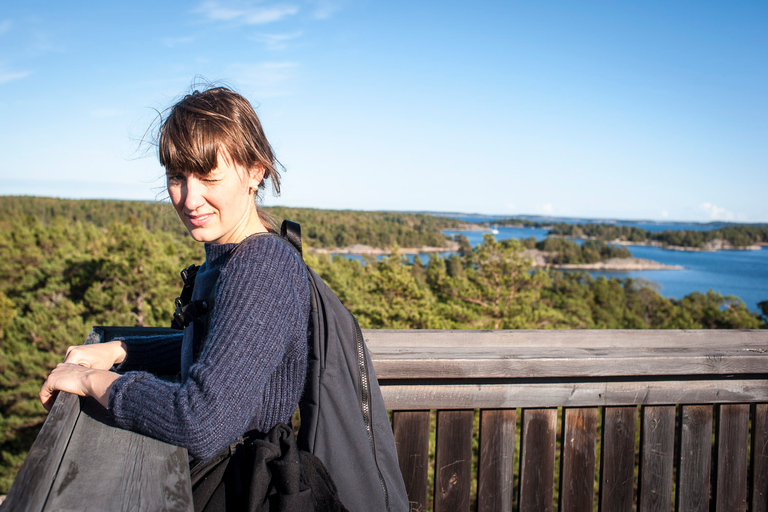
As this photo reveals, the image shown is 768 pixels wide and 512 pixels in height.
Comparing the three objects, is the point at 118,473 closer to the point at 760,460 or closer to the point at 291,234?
the point at 291,234

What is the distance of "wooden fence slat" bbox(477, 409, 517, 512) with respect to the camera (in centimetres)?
149

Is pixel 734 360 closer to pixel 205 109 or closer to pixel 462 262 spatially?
pixel 205 109

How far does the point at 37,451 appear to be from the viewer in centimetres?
79

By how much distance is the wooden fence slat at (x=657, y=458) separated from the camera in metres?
1.51

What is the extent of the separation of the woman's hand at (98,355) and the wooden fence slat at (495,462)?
1026 millimetres

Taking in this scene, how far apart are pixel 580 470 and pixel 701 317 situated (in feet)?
56.9

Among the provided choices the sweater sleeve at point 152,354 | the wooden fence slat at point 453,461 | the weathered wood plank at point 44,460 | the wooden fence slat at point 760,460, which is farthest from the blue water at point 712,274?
→ the weathered wood plank at point 44,460

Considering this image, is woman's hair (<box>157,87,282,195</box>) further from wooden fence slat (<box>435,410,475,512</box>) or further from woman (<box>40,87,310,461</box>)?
wooden fence slat (<box>435,410,475,512</box>)

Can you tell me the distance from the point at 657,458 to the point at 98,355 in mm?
1594

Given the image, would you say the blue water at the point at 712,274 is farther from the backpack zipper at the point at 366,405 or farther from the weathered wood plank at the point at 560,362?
the backpack zipper at the point at 366,405

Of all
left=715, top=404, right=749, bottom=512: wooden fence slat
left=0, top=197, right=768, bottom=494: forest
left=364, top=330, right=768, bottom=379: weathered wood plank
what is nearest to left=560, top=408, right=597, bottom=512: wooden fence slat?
left=364, top=330, right=768, bottom=379: weathered wood plank

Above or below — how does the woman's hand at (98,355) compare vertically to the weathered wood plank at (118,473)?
above

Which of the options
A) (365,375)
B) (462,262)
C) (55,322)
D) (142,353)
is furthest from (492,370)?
(55,322)

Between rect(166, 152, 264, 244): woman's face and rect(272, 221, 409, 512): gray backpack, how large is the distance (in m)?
0.27
